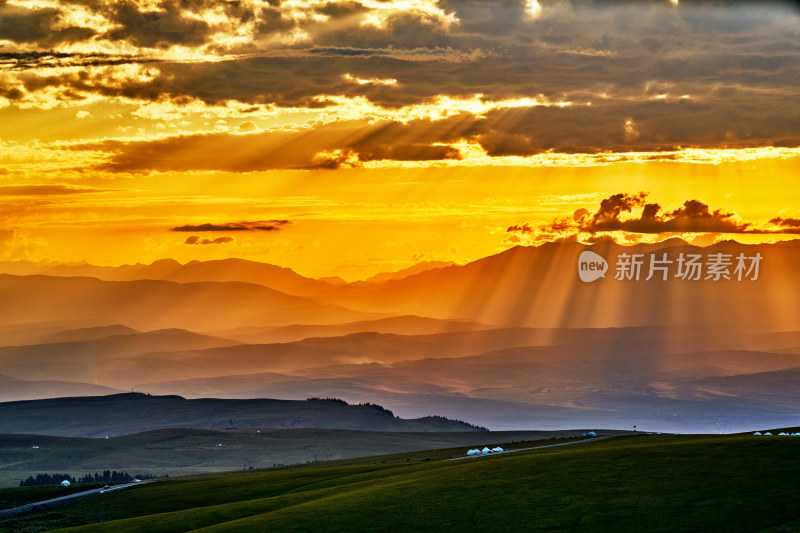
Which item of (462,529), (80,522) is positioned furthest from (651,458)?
(80,522)

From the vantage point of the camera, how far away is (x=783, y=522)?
261 feet

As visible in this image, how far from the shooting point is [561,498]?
9731 cm

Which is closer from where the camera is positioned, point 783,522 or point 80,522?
point 783,522

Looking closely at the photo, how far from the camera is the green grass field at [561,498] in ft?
282

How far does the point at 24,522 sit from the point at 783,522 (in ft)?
345

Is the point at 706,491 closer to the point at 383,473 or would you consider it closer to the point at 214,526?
the point at 214,526

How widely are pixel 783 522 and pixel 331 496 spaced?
56.6m

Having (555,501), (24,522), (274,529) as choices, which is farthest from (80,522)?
(555,501)

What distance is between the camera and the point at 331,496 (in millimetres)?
120938

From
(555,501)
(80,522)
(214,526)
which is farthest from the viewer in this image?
(80,522)

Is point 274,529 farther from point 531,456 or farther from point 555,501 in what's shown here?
point 531,456

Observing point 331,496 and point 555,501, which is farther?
point 331,496

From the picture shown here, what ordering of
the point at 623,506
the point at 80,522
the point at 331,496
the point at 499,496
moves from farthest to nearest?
the point at 80,522
the point at 331,496
the point at 499,496
the point at 623,506

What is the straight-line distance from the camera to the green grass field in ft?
282
